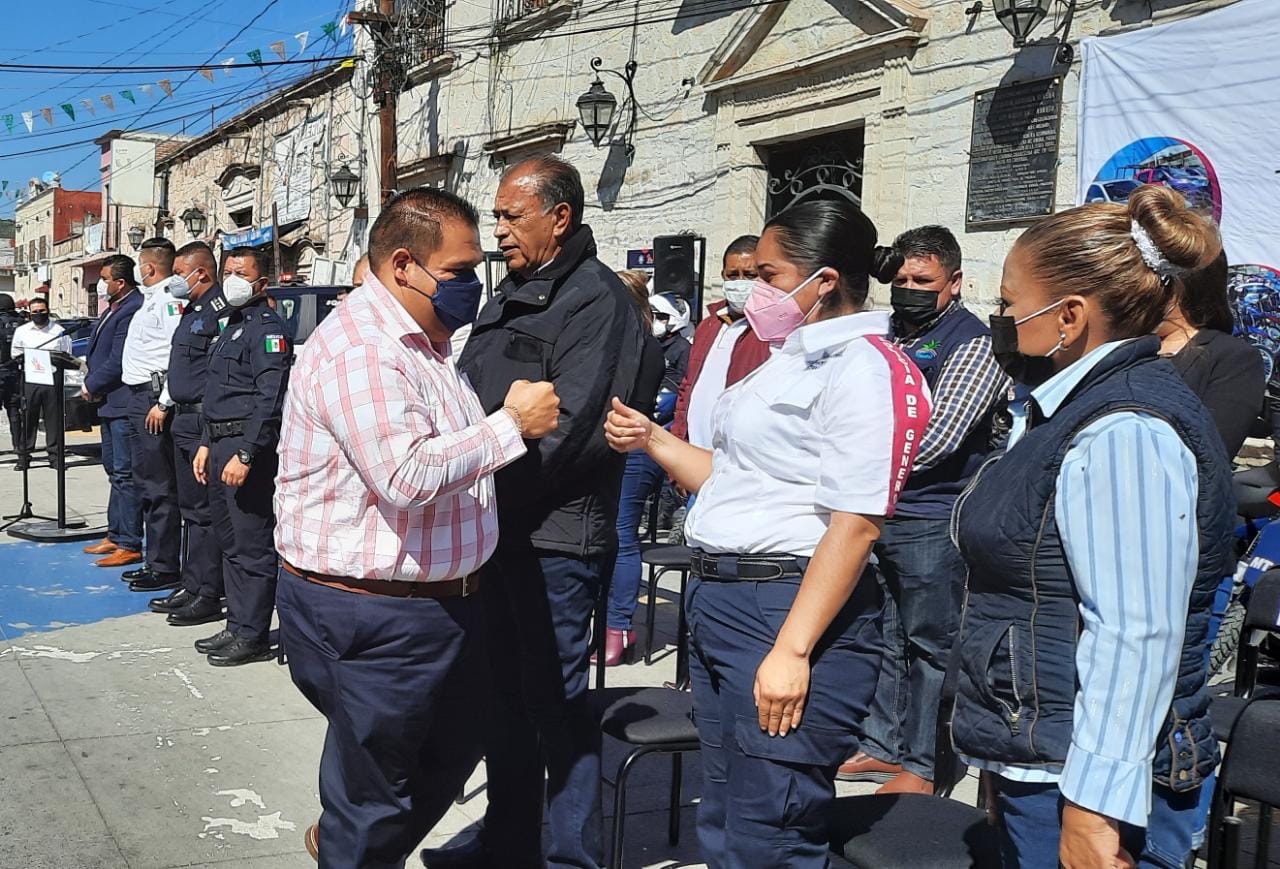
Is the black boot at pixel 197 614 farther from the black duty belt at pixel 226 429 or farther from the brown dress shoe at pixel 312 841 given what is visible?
the brown dress shoe at pixel 312 841

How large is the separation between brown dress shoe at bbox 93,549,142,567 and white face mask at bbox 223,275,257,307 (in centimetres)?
265

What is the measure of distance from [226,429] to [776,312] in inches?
150

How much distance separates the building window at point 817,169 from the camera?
9.70 meters

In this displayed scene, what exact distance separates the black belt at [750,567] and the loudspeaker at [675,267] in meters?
7.37

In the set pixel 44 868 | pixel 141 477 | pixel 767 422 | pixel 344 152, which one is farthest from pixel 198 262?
pixel 344 152

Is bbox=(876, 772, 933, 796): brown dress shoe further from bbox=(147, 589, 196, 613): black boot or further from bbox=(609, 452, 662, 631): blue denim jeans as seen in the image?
bbox=(147, 589, 196, 613): black boot

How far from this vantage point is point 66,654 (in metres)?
5.46

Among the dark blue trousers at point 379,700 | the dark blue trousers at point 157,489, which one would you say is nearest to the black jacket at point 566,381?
the dark blue trousers at point 379,700

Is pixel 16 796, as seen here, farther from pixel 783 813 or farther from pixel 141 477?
pixel 141 477

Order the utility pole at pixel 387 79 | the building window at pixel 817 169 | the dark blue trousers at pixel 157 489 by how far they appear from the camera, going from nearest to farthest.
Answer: the dark blue trousers at pixel 157 489
the building window at pixel 817 169
the utility pole at pixel 387 79

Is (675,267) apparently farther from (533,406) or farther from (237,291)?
(533,406)

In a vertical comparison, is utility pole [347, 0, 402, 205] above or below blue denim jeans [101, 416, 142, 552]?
above

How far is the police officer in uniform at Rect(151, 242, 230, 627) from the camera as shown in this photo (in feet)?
19.4

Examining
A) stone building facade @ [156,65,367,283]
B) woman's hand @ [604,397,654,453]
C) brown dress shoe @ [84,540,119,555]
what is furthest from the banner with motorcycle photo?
stone building facade @ [156,65,367,283]
